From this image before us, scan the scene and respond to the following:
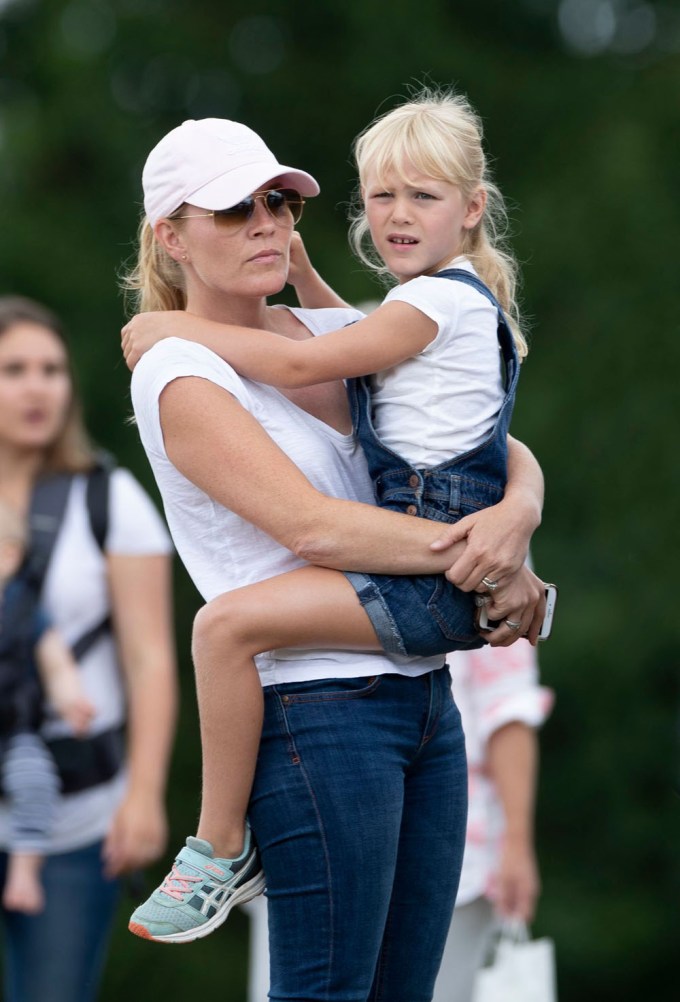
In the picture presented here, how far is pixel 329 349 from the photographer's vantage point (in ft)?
7.30

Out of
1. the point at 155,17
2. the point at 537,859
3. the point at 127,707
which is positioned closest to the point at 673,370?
the point at 537,859

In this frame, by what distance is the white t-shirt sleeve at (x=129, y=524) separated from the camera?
156 inches

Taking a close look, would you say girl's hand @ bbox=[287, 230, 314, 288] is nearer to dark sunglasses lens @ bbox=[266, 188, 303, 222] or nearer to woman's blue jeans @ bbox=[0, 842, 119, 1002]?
dark sunglasses lens @ bbox=[266, 188, 303, 222]

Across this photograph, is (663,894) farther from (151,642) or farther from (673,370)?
(151,642)

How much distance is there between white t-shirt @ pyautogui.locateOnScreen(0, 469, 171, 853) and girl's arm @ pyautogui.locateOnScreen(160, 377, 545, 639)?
181cm

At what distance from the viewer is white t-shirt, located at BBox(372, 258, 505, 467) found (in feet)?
7.32

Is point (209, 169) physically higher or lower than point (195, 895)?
higher

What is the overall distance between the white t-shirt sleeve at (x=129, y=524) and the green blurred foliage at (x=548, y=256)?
5285mm

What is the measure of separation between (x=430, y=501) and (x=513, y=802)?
1406mm

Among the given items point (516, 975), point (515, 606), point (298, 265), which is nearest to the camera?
point (515, 606)

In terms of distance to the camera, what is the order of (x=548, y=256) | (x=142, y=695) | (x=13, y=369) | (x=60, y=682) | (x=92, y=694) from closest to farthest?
(x=60, y=682), (x=92, y=694), (x=142, y=695), (x=13, y=369), (x=548, y=256)

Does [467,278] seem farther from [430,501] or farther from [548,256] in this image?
[548,256]

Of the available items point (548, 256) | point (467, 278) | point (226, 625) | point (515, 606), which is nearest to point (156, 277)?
point (467, 278)

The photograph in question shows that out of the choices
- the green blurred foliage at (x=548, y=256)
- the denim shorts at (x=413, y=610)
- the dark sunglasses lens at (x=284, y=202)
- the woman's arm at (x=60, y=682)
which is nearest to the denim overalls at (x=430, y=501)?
the denim shorts at (x=413, y=610)
